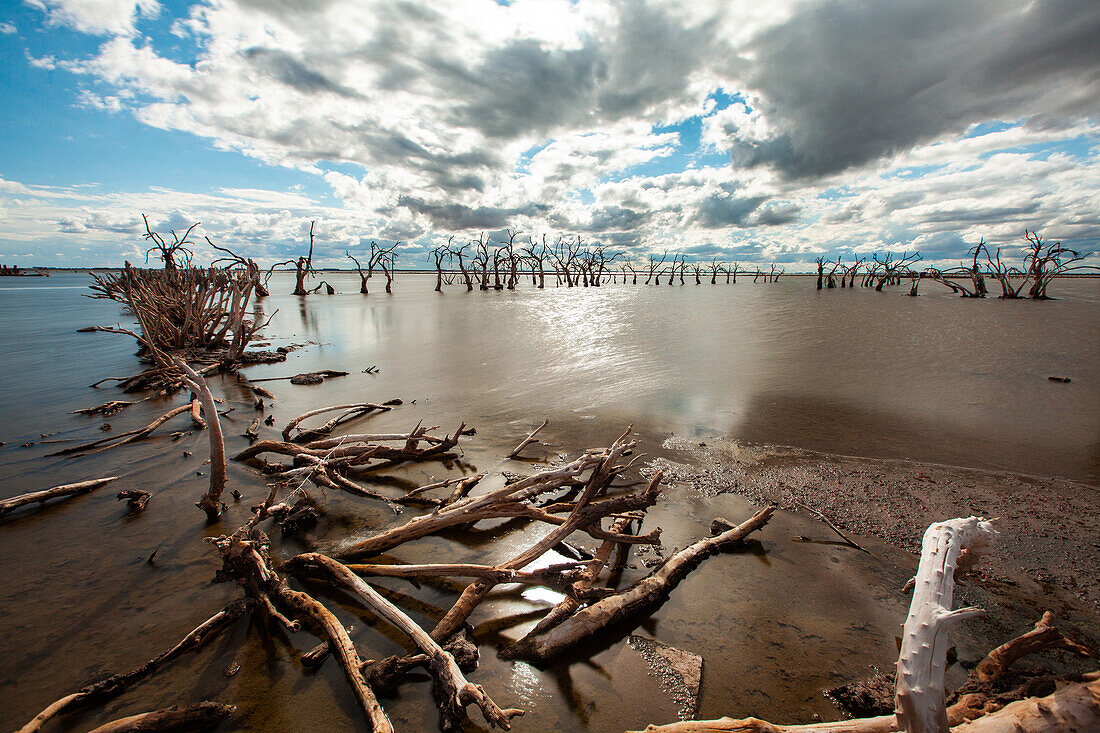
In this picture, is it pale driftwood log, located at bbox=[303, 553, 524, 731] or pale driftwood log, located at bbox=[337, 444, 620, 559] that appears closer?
pale driftwood log, located at bbox=[303, 553, 524, 731]

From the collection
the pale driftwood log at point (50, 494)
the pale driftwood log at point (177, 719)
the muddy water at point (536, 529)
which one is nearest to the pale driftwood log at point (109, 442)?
the muddy water at point (536, 529)

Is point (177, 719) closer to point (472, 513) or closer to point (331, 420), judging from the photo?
point (472, 513)

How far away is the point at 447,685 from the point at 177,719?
1107 mm

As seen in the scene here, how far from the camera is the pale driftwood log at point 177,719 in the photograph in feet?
5.31

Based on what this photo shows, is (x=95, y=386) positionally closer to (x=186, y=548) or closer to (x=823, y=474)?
(x=186, y=548)

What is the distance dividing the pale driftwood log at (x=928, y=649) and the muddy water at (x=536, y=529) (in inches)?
26.0

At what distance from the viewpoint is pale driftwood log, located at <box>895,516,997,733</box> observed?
1351mm

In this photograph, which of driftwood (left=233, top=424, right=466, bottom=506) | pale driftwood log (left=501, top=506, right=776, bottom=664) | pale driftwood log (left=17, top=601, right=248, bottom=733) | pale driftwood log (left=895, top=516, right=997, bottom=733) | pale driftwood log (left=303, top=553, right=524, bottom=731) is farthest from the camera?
driftwood (left=233, top=424, right=466, bottom=506)

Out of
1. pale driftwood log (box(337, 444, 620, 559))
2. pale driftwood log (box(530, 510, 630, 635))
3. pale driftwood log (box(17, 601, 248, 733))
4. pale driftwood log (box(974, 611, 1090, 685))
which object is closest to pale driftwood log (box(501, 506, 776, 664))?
pale driftwood log (box(530, 510, 630, 635))

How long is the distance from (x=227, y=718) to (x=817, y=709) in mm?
2653

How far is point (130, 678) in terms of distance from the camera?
77.9 inches

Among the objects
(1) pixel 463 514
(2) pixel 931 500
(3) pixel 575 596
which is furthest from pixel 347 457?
(2) pixel 931 500

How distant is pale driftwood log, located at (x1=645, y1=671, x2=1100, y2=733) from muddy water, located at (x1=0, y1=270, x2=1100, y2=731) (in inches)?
19.4

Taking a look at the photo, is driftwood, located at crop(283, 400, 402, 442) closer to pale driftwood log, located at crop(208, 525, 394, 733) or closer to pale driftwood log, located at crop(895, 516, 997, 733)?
pale driftwood log, located at crop(208, 525, 394, 733)
